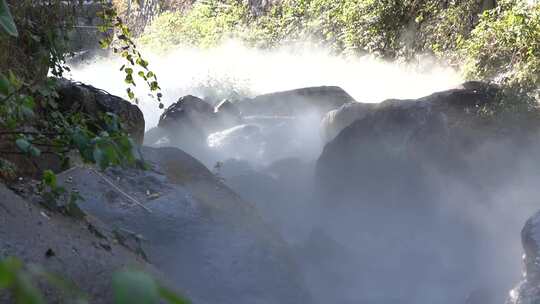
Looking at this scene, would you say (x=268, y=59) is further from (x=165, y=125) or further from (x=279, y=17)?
(x=165, y=125)

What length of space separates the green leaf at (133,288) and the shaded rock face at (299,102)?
1001 centimetres

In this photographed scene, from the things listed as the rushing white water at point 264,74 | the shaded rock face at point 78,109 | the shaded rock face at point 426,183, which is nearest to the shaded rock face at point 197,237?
the shaded rock face at point 78,109

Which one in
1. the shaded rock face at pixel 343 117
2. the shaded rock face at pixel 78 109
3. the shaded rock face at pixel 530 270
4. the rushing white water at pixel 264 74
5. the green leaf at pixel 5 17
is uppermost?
the rushing white water at pixel 264 74

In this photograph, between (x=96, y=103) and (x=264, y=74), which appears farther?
(x=264, y=74)

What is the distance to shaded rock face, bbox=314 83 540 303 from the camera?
629 cm

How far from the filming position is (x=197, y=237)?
427cm

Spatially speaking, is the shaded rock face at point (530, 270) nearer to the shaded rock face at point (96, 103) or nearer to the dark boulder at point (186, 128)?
the shaded rock face at point (96, 103)

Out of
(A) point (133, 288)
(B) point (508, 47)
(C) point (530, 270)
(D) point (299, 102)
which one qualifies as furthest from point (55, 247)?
(D) point (299, 102)

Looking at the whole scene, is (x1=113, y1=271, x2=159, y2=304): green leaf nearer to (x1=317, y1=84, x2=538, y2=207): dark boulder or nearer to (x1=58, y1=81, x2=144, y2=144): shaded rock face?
(x1=58, y1=81, x2=144, y2=144): shaded rock face

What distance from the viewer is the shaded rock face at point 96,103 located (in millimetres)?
4836

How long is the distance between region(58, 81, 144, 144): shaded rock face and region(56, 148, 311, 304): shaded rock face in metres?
0.44

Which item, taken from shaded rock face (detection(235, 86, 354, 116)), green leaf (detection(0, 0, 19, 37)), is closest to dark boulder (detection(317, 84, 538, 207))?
shaded rock face (detection(235, 86, 354, 116))

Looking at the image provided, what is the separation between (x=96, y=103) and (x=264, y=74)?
35.0ft

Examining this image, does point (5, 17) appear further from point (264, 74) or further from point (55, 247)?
point (264, 74)
